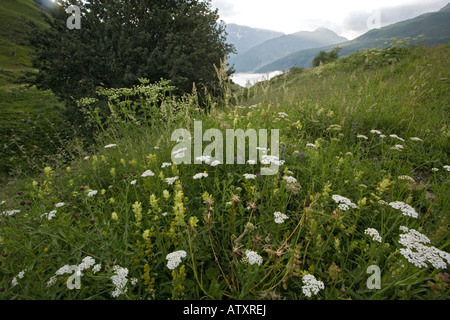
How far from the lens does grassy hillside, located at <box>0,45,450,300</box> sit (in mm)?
1693

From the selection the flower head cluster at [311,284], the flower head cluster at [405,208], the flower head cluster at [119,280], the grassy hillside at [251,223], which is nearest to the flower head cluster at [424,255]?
the grassy hillside at [251,223]

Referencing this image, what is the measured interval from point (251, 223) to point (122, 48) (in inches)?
599

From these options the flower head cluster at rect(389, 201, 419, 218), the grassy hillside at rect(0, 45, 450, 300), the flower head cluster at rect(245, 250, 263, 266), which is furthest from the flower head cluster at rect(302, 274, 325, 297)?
the flower head cluster at rect(389, 201, 419, 218)

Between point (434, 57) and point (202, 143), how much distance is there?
411 inches

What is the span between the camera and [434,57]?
26.4 ft

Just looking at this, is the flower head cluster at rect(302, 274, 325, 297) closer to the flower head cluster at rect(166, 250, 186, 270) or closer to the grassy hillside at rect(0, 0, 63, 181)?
the flower head cluster at rect(166, 250, 186, 270)

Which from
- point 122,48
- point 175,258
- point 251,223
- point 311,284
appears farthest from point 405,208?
point 122,48

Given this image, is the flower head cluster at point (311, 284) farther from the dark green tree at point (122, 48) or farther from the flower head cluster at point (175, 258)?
the dark green tree at point (122, 48)

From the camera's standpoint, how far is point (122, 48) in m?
13.0

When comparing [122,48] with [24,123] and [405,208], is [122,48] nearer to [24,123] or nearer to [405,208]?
[24,123]

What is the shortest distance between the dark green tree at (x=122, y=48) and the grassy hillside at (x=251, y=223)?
30.9 feet

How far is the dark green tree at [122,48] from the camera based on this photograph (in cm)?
1251
